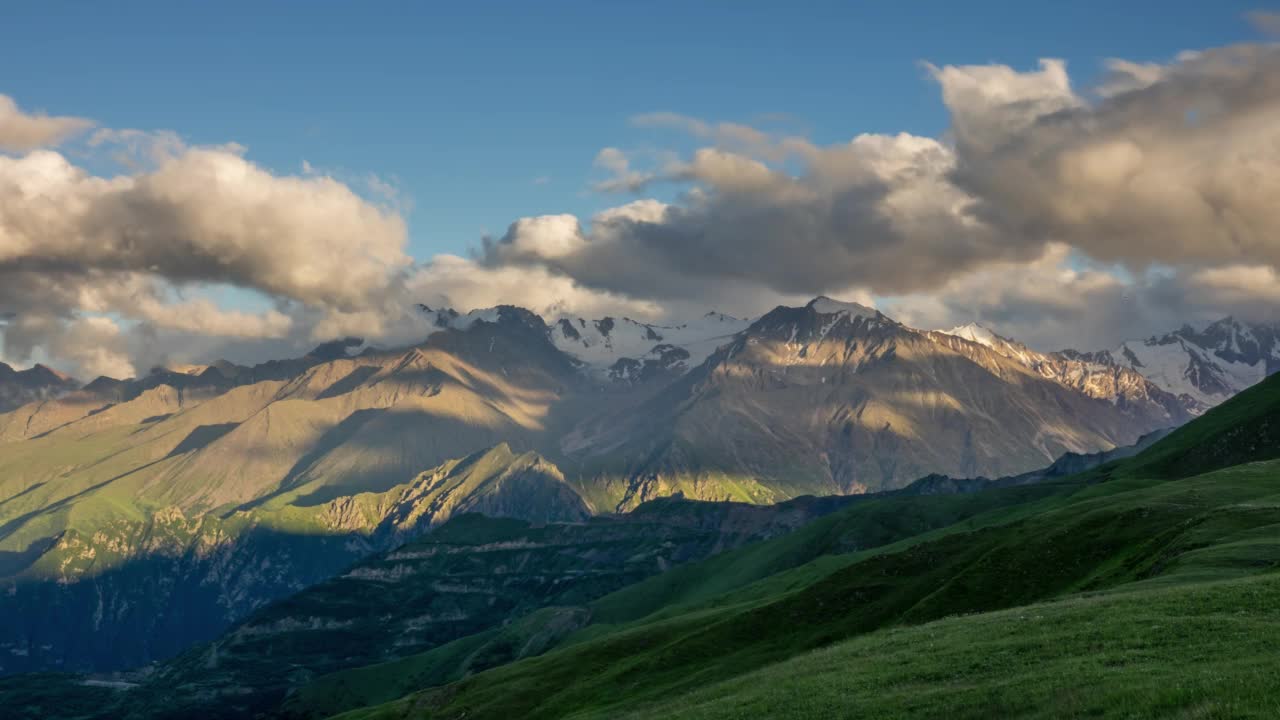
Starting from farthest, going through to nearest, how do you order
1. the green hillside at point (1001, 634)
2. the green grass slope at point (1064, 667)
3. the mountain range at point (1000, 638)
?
1. the green hillside at point (1001, 634)
2. the mountain range at point (1000, 638)
3. the green grass slope at point (1064, 667)

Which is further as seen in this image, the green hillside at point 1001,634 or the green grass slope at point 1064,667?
the green hillside at point 1001,634

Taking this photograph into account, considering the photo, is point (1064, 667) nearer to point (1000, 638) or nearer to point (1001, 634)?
point (1000, 638)

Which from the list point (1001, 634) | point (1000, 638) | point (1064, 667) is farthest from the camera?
point (1001, 634)

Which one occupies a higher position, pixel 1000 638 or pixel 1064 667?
pixel 1000 638

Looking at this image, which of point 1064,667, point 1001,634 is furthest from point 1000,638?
point 1064,667

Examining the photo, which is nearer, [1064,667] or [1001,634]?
[1064,667]

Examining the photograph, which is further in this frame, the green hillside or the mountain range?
the green hillside

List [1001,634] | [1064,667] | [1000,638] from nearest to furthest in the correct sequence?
1. [1064,667]
2. [1000,638]
3. [1001,634]

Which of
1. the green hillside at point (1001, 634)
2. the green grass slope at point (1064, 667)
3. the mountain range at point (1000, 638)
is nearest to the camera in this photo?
the green grass slope at point (1064, 667)

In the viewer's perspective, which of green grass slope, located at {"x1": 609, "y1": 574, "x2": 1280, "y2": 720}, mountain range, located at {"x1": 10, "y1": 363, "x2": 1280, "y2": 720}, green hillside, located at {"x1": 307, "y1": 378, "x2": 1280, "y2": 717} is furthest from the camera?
green hillside, located at {"x1": 307, "y1": 378, "x2": 1280, "y2": 717}

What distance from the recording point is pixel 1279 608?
200 feet

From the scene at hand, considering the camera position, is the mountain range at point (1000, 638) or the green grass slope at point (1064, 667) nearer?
the green grass slope at point (1064, 667)

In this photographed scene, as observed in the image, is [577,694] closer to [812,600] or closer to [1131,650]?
[812,600]

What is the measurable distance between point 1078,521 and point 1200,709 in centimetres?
9883
